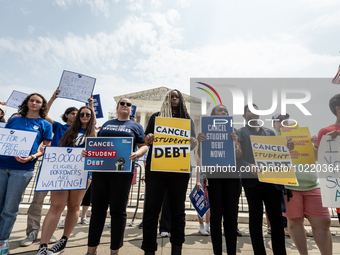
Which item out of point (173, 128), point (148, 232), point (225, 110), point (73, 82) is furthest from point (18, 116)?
point (225, 110)

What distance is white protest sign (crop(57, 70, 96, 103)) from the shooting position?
4594 millimetres

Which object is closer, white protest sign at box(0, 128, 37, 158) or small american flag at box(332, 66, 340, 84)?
white protest sign at box(0, 128, 37, 158)

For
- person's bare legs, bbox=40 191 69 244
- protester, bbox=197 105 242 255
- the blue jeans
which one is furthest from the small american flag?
the blue jeans

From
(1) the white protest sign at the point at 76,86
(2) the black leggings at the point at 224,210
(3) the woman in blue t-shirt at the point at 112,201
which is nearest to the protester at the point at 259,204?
(2) the black leggings at the point at 224,210

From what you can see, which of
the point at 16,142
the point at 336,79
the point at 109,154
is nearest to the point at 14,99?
the point at 16,142

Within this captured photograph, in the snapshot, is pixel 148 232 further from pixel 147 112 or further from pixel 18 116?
pixel 147 112

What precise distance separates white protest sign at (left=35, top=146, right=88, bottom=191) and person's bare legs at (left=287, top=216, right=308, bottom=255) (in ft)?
9.92

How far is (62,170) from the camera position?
9.41ft

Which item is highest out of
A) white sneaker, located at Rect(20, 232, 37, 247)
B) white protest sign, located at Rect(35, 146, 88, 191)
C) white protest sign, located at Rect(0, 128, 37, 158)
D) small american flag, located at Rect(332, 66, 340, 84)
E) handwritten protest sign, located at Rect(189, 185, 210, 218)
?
small american flag, located at Rect(332, 66, 340, 84)

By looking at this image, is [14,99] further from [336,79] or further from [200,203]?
[336,79]

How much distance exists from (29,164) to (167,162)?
2160 mm

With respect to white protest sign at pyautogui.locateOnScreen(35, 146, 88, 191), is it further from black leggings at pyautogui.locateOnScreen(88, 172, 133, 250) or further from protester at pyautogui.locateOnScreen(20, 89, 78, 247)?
protester at pyautogui.locateOnScreen(20, 89, 78, 247)

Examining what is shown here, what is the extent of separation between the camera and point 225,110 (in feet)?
9.92

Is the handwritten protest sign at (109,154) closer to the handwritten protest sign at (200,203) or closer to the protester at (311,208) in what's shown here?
the handwritten protest sign at (200,203)
